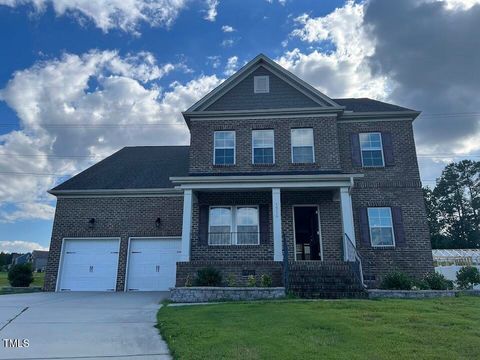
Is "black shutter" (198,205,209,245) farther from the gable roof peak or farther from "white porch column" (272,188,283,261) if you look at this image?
the gable roof peak

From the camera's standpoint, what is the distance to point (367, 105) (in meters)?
15.2

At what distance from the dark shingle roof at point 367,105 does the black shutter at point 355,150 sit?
137cm

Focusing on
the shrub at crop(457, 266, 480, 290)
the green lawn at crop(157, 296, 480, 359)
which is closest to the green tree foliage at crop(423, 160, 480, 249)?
the shrub at crop(457, 266, 480, 290)

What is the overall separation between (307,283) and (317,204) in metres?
3.75

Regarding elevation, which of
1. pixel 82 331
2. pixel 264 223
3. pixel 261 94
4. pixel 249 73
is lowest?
pixel 82 331

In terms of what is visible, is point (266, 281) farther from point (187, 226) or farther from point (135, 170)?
point (135, 170)

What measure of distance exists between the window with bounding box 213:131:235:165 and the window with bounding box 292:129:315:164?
2.53 m

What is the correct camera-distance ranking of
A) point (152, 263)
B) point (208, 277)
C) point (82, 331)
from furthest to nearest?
1. point (152, 263)
2. point (208, 277)
3. point (82, 331)

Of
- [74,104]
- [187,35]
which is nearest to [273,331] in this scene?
[187,35]

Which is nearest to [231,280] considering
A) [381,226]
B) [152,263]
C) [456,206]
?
[152,263]

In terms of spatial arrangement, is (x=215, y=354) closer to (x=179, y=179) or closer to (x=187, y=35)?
(x=179, y=179)

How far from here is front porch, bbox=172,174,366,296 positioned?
449 inches

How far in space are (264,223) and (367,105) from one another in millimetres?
7376

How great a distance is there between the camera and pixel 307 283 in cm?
1013
